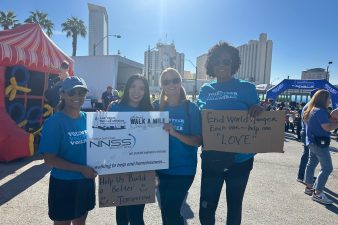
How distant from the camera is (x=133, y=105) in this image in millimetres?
2584

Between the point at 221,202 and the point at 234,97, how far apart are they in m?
2.29

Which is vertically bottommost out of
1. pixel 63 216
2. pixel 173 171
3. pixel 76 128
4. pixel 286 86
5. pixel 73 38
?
pixel 63 216

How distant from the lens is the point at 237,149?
98.6 inches

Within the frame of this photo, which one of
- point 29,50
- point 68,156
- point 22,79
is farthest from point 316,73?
point 68,156

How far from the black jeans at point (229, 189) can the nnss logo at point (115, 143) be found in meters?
0.76

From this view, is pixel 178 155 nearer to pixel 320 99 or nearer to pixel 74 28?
pixel 320 99

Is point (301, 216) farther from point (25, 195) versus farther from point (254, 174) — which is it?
point (25, 195)

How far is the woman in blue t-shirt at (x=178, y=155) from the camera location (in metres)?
2.42

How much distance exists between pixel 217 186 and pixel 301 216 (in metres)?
2.07

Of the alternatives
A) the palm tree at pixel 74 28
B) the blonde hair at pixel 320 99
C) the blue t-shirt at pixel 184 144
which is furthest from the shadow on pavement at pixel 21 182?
the palm tree at pixel 74 28

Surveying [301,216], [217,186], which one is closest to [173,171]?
[217,186]

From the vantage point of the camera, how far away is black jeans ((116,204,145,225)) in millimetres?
2502

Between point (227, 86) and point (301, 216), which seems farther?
point (301, 216)

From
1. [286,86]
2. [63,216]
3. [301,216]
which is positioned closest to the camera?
[63,216]
